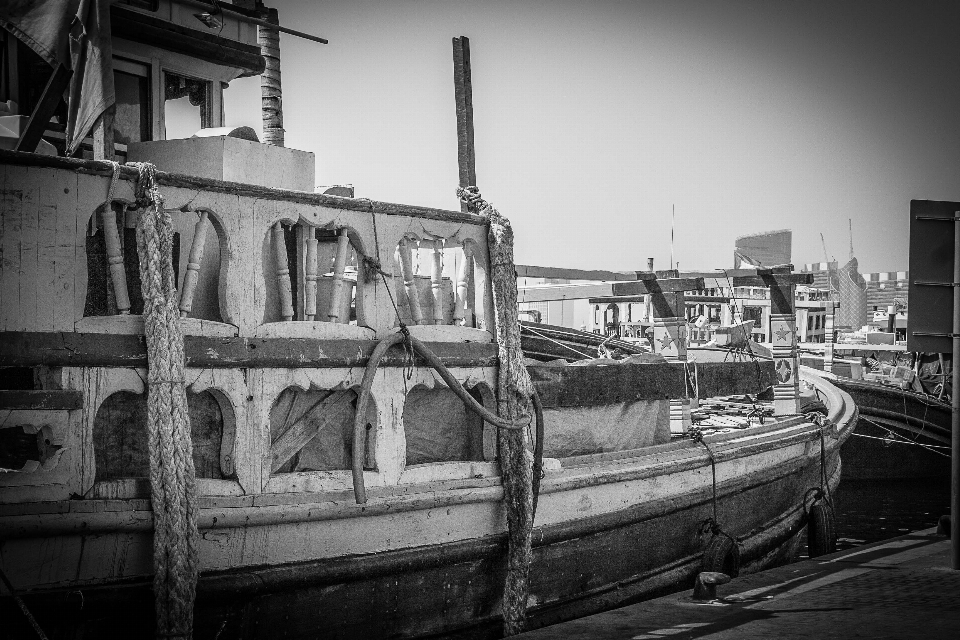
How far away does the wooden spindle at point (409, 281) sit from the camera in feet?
18.0

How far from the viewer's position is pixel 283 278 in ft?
16.3

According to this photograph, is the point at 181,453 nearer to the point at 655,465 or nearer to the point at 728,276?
the point at 655,465

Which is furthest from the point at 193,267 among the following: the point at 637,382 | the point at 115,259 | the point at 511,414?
the point at 637,382

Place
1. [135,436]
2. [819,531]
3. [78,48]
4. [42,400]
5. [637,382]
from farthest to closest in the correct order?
[819,531], [637,382], [78,48], [135,436], [42,400]

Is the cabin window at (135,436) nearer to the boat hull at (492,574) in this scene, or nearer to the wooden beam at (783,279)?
the boat hull at (492,574)

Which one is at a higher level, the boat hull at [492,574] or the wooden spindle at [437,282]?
the wooden spindle at [437,282]

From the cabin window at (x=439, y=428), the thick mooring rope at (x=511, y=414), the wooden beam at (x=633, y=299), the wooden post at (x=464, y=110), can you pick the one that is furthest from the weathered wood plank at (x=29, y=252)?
the wooden beam at (x=633, y=299)

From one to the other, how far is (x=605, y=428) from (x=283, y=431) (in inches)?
108

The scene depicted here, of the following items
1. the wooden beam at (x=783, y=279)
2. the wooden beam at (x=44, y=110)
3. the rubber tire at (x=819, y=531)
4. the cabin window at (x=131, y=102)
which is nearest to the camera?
the wooden beam at (x=44, y=110)

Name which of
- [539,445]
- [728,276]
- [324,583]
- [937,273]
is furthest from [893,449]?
[324,583]

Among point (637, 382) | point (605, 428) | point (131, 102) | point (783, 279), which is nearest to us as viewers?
point (131, 102)

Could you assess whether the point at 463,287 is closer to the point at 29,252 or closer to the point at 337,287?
the point at 337,287

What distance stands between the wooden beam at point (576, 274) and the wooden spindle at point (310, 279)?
17.2 feet

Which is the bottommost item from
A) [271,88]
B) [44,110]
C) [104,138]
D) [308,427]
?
[308,427]
